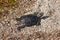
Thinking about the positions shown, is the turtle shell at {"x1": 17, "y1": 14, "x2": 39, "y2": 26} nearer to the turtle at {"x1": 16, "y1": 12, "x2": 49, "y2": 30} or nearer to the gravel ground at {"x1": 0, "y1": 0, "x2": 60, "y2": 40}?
the turtle at {"x1": 16, "y1": 12, "x2": 49, "y2": 30}

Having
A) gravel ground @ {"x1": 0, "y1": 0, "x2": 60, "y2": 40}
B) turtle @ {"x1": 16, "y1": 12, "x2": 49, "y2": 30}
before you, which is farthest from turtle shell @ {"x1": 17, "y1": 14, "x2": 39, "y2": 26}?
gravel ground @ {"x1": 0, "y1": 0, "x2": 60, "y2": 40}

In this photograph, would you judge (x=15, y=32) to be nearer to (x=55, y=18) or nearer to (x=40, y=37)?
(x=40, y=37)

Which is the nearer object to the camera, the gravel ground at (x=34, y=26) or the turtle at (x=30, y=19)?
the gravel ground at (x=34, y=26)

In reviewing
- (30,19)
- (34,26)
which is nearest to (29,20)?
(30,19)

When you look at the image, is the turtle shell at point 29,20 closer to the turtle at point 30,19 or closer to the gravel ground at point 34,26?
the turtle at point 30,19

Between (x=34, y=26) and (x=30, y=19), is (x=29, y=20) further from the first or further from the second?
(x=34, y=26)

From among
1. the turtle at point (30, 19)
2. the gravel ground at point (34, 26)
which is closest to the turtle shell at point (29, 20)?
the turtle at point (30, 19)

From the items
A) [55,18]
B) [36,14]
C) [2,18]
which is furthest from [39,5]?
[2,18]
